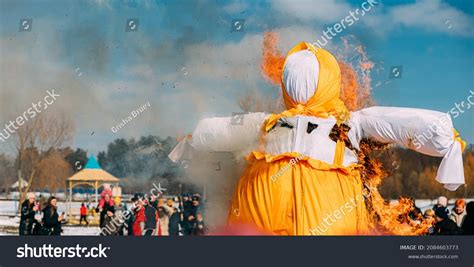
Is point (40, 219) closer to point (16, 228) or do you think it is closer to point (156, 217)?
point (16, 228)

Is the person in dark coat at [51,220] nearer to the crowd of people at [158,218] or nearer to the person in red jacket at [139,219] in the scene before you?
the crowd of people at [158,218]

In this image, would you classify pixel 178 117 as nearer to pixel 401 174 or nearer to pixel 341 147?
pixel 341 147

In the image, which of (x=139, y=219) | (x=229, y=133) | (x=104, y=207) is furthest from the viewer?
(x=104, y=207)

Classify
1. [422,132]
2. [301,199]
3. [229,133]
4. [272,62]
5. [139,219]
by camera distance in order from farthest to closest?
[139,219] < [272,62] < [229,133] < [422,132] < [301,199]

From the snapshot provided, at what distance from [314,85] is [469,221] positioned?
2.07m

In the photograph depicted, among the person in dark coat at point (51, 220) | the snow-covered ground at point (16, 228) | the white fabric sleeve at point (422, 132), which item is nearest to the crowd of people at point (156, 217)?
the person in dark coat at point (51, 220)

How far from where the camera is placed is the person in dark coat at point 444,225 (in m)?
5.82

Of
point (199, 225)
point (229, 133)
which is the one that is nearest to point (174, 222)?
point (199, 225)

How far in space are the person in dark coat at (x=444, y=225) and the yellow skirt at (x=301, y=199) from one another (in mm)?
1179

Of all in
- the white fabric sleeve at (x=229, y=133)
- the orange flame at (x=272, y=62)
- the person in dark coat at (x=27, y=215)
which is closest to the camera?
the white fabric sleeve at (x=229, y=133)

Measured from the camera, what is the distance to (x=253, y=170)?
16.2ft

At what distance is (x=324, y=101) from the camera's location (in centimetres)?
490

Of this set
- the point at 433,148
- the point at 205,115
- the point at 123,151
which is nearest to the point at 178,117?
the point at 205,115

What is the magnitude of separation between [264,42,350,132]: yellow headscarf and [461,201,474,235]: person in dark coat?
65.5 inches
